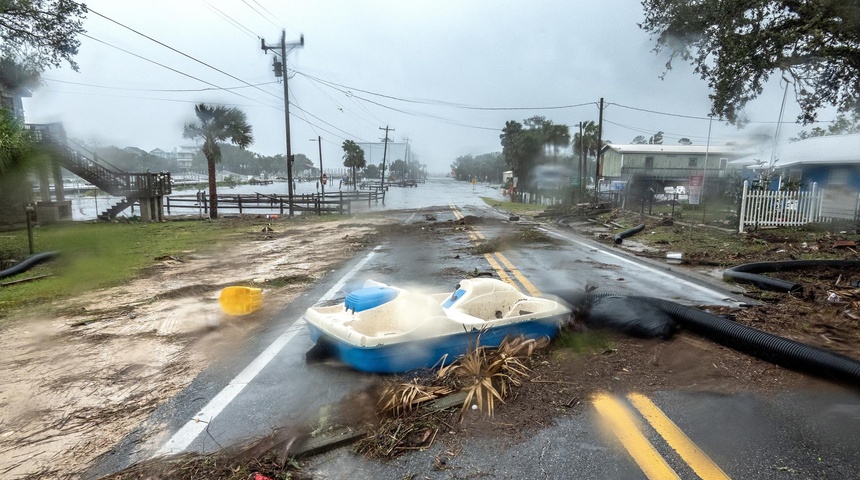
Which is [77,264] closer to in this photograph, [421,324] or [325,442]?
[421,324]

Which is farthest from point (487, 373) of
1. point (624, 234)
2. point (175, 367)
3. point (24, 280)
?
point (624, 234)

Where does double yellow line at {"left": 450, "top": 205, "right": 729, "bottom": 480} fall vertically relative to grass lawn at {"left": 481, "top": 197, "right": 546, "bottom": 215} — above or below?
above

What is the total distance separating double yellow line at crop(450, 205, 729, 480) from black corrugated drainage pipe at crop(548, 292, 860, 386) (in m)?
1.32

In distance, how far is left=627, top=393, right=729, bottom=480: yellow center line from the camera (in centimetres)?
257

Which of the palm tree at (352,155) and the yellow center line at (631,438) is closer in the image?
the yellow center line at (631,438)

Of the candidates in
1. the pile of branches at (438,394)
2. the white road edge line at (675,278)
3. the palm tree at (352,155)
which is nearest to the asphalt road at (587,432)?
the pile of branches at (438,394)

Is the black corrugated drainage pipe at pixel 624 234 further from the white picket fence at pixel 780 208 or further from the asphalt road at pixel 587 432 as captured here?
the asphalt road at pixel 587 432

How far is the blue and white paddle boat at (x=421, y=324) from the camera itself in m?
3.87

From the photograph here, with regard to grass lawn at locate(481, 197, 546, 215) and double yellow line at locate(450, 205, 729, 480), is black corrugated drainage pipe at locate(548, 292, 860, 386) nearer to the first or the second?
double yellow line at locate(450, 205, 729, 480)

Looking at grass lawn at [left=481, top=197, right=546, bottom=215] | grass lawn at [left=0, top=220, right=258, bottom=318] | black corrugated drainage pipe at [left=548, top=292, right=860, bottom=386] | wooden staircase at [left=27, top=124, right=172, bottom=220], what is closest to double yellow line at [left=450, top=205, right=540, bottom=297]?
black corrugated drainage pipe at [left=548, top=292, right=860, bottom=386]

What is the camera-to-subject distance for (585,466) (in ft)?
8.78

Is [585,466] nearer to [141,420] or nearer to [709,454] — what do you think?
[709,454]

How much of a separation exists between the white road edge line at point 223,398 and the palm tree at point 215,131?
75.3ft

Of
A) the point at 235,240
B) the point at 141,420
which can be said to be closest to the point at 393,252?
the point at 235,240
